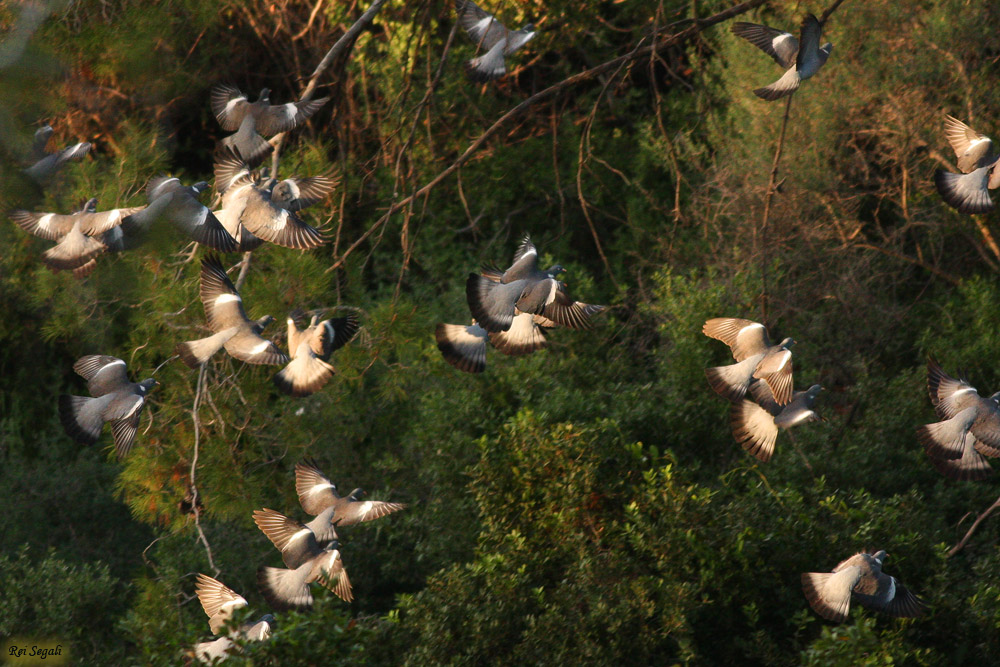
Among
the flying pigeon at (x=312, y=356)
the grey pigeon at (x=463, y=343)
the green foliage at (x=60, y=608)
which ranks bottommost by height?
the green foliage at (x=60, y=608)

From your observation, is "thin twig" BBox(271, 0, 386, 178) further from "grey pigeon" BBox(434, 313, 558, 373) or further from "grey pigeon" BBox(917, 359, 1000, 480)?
"grey pigeon" BBox(917, 359, 1000, 480)

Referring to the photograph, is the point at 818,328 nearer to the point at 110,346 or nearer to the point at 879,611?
the point at 879,611

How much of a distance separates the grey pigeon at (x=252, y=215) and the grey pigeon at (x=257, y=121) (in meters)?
0.10

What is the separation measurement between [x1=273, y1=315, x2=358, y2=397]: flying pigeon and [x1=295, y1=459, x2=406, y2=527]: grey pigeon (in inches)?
A: 18.7

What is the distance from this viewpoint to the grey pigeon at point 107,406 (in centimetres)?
302

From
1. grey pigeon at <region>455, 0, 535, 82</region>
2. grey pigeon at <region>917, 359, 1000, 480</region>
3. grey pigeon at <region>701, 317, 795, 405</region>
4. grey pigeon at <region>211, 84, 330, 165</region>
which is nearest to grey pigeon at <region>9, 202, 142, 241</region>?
grey pigeon at <region>211, 84, 330, 165</region>

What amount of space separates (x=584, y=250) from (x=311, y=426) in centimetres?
310

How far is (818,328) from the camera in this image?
5465 mm

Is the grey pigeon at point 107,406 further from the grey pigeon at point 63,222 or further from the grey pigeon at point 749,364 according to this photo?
the grey pigeon at point 749,364

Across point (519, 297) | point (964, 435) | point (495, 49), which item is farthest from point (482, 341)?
point (964, 435)

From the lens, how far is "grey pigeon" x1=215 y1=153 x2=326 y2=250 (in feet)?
8.75

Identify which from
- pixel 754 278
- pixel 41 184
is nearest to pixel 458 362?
pixel 41 184

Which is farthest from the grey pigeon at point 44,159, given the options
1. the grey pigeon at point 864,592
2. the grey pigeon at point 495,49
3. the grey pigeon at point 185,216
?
the grey pigeon at point 864,592

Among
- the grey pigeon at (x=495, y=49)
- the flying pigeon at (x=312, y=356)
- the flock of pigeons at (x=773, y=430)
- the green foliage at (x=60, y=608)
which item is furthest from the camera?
the green foliage at (x=60, y=608)
